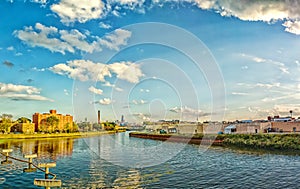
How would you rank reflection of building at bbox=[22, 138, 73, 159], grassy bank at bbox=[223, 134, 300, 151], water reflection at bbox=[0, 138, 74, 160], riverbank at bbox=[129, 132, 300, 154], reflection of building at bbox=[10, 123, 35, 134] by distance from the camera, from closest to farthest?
water reflection at bbox=[0, 138, 74, 160]
reflection of building at bbox=[22, 138, 73, 159]
grassy bank at bbox=[223, 134, 300, 151]
riverbank at bbox=[129, 132, 300, 154]
reflection of building at bbox=[10, 123, 35, 134]

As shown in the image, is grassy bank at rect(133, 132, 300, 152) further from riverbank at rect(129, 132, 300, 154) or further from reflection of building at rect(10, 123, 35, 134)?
reflection of building at rect(10, 123, 35, 134)

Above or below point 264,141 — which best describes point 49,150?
below

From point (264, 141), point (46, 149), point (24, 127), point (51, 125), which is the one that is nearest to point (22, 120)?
point (24, 127)

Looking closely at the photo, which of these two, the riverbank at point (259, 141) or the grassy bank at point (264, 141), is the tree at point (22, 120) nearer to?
the riverbank at point (259, 141)

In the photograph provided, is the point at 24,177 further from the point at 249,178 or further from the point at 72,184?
the point at 249,178

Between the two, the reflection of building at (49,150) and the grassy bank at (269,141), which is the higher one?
the grassy bank at (269,141)

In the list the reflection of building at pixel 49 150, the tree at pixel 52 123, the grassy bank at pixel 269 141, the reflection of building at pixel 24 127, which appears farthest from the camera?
the reflection of building at pixel 24 127

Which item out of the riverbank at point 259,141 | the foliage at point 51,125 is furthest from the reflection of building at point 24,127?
the riverbank at point 259,141

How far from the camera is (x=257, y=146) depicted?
4447 cm

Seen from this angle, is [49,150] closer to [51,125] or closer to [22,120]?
[51,125]

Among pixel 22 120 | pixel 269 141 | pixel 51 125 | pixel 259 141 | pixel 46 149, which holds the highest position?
pixel 22 120

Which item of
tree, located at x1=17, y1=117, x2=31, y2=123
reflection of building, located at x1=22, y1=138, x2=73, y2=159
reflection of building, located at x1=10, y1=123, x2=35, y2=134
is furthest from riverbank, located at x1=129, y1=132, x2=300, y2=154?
tree, located at x1=17, y1=117, x2=31, y2=123

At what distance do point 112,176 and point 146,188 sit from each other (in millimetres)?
5110

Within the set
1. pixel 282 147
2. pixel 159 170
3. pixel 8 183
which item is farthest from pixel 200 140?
pixel 8 183
